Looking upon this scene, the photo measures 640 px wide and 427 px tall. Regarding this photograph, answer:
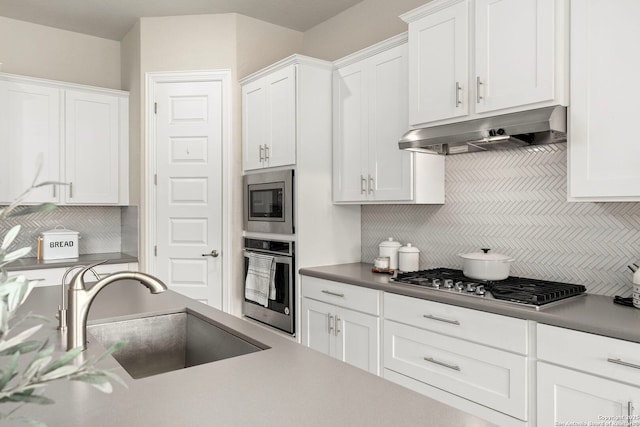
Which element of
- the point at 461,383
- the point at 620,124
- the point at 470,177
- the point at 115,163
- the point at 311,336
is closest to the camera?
the point at 620,124

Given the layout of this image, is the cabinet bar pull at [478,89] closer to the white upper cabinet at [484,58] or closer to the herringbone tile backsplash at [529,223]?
the white upper cabinet at [484,58]

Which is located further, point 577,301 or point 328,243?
point 328,243

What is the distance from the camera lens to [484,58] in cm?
227

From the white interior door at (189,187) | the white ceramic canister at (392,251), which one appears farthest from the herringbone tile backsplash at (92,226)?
the white ceramic canister at (392,251)

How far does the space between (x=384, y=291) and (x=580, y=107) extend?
4.34 ft

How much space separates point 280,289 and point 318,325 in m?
0.42

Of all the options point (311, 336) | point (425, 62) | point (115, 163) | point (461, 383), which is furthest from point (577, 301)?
point (115, 163)

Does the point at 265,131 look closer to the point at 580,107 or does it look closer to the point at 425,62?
the point at 425,62

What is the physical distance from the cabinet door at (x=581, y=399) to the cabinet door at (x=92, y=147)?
375 centimetres

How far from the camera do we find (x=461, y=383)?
216 cm

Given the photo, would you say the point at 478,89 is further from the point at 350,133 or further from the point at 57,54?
the point at 57,54

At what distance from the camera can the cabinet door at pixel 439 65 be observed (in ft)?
7.81

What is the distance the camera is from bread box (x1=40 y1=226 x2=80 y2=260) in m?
3.86

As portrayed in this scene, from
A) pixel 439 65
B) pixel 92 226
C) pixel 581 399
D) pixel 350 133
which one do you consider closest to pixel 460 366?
pixel 581 399
